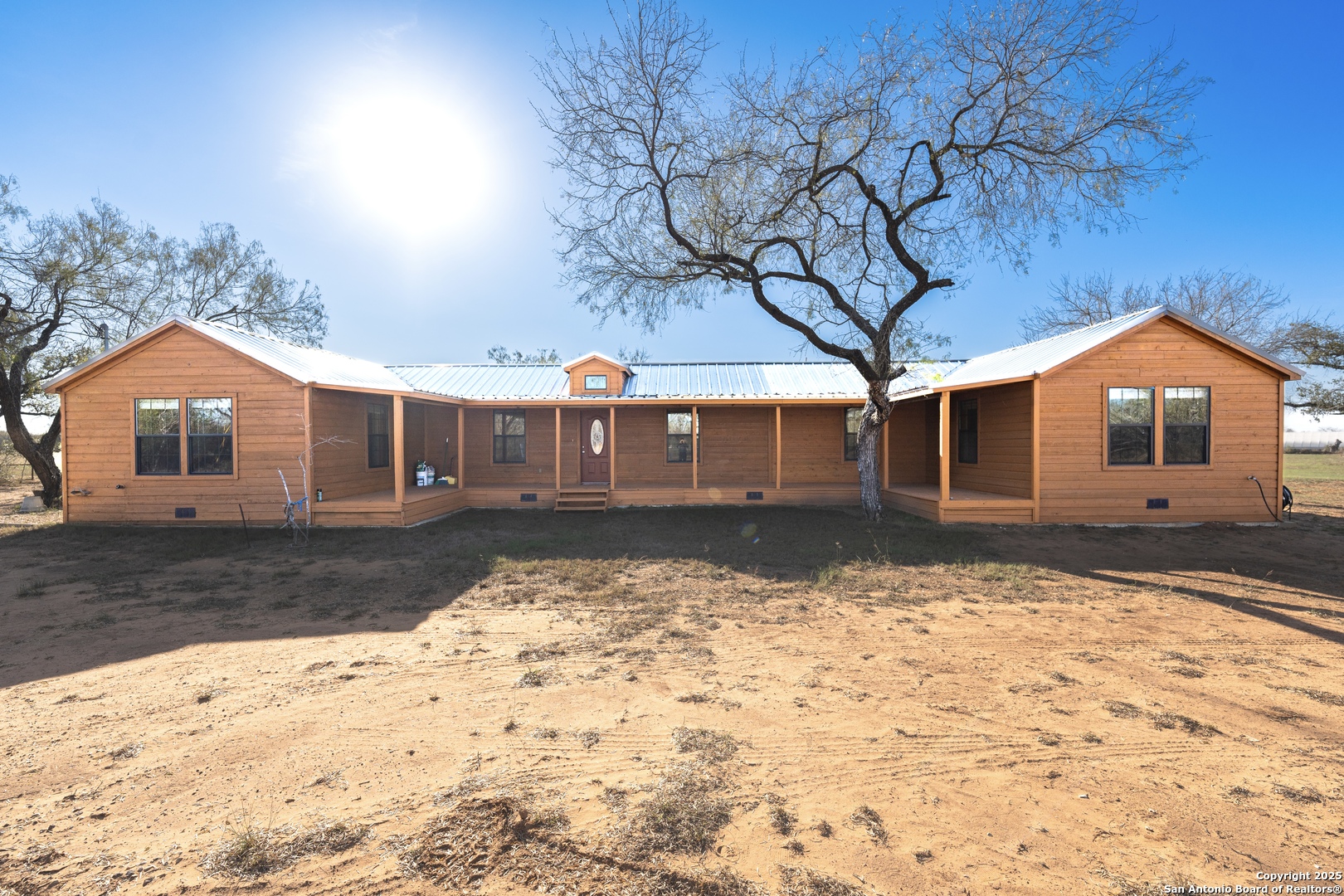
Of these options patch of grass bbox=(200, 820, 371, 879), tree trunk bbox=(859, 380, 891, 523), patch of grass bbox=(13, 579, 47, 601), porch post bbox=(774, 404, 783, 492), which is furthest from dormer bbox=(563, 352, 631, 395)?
patch of grass bbox=(200, 820, 371, 879)

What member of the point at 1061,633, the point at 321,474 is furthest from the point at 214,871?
the point at 321,474

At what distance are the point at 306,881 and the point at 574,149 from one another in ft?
40.6

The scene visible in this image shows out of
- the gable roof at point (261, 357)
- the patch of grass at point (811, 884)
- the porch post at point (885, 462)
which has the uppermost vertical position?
the gable roof at point (261, 357)

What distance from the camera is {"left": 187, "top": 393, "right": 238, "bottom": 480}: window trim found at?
11664 millimetres

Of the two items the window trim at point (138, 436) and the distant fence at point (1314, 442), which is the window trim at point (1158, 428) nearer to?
the window trim at point (138, 436)

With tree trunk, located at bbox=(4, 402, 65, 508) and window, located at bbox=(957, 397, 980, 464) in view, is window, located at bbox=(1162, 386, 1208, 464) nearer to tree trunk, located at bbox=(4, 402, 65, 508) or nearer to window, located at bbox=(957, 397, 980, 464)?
window, located at bbox=(957, 397, 980, 464)

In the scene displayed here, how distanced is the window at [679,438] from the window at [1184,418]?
10096mm

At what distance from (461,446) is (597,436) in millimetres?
3571

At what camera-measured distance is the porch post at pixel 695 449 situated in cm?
1449

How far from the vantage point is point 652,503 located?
14.8 metres

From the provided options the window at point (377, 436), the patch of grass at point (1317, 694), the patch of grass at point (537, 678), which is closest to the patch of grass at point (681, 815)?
the patch of grass at point (537, 678)

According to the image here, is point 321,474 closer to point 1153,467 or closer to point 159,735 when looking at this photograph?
point 159,735

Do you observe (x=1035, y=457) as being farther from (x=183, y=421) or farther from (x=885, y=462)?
(x=183, y=421)

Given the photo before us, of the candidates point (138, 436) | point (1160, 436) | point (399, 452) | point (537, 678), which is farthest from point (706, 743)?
point (138, 436)
